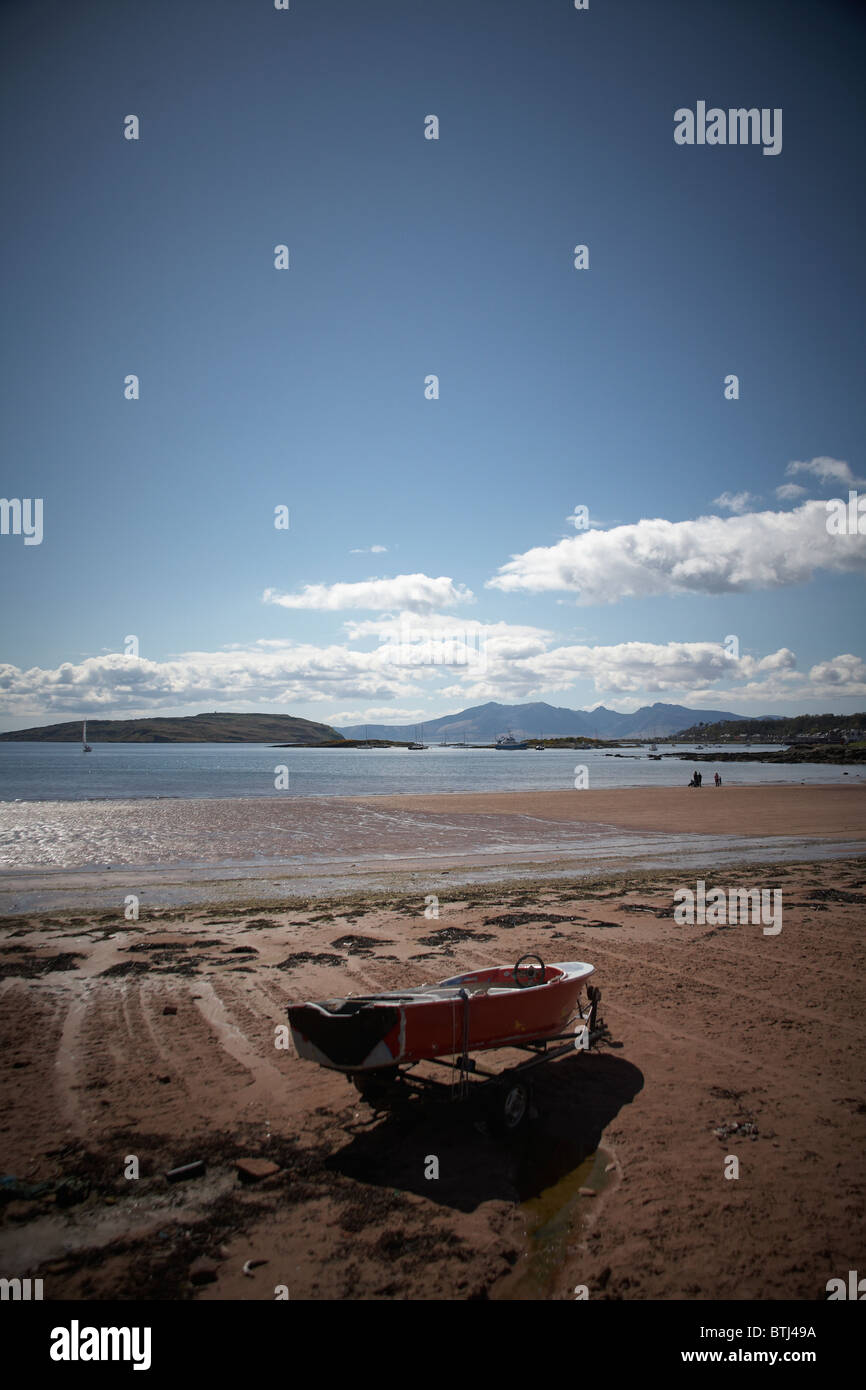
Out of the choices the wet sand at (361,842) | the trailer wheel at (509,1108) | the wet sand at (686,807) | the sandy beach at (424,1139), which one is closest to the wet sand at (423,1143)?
the sandy beach at (424,1139)

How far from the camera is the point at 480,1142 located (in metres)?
6.37

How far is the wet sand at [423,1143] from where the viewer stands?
15.5ft

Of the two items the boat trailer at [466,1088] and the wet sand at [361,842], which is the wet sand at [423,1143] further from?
the wet sand at [361,842]

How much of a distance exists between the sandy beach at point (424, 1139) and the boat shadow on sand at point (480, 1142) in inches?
1.0

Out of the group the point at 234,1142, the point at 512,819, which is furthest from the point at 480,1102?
the point at 512,819

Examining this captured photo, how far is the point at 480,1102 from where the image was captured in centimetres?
691

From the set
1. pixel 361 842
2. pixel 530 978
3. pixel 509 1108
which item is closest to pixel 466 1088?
pixel 509 1108

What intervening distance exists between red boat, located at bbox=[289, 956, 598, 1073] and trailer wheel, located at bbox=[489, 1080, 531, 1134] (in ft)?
1.36

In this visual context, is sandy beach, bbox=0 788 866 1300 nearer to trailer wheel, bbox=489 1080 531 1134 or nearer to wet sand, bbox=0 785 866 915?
trailer wheel, bbox=489 1080 531 1134
